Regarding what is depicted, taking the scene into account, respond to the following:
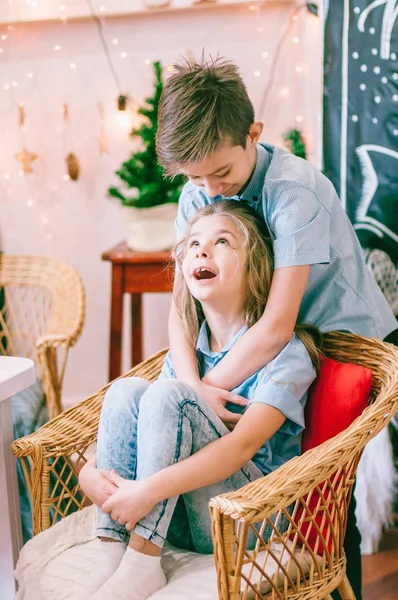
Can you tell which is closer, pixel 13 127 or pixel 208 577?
pixel 208 577

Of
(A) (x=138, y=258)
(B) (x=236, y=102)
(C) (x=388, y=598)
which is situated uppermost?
(B) (x=236, y=102)

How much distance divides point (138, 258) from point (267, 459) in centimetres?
106

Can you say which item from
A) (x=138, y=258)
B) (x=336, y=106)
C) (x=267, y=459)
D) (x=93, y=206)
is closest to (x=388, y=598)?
(x=267, y=459)

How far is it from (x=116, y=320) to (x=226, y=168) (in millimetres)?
1148

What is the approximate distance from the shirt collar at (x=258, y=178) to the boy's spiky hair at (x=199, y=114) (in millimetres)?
112

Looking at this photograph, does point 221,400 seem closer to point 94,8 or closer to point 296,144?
point 296,144

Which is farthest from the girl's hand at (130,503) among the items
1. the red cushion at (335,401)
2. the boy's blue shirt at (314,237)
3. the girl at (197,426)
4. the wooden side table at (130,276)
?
the wooden side table at (130,276)

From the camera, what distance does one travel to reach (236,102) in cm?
129

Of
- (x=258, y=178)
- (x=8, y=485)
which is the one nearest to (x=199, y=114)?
(x=258, y=178)

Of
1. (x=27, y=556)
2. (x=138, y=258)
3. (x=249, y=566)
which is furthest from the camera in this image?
(x=138, y=258)

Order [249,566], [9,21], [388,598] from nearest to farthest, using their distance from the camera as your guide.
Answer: [249,566], [388,598], [9,21]

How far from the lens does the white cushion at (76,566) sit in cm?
116

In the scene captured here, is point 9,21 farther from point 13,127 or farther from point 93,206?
point 93,206

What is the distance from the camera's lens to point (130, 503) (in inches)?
47.1
